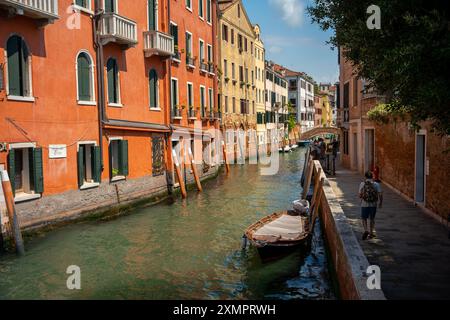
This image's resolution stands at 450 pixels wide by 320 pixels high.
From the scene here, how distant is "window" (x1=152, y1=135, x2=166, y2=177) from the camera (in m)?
18.4

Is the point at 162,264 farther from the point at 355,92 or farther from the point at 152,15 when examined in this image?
the point at 355,92

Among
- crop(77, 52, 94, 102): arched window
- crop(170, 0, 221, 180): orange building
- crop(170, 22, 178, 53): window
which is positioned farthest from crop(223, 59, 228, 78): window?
crop(77, 52, 94, 102): arched window

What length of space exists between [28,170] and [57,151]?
106 cm

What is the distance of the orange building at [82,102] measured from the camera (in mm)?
11516

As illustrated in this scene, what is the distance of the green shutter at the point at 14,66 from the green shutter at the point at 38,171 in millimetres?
1561

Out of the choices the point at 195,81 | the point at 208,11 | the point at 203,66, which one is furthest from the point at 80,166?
the point at 208,11

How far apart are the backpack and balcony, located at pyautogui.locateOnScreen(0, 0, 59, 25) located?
28.8 feet

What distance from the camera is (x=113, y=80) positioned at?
15648 mm

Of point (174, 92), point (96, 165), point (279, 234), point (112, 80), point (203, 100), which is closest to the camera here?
point (279, 234)

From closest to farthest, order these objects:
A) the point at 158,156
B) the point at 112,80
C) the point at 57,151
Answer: the point at 57,151 < the point at 112,80 < the point at 158,156

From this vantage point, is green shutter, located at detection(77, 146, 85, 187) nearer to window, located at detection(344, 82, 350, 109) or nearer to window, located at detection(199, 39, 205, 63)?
window, located at detection(199, 39, 205, 63)

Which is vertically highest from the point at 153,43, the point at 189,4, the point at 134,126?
the point at 189,4

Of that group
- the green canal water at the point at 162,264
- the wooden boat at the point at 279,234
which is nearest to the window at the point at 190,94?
the green canal water at the point at 162,264
